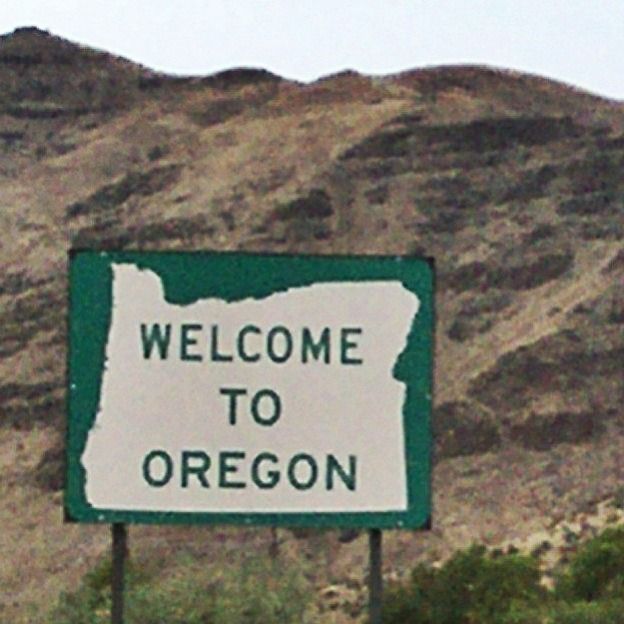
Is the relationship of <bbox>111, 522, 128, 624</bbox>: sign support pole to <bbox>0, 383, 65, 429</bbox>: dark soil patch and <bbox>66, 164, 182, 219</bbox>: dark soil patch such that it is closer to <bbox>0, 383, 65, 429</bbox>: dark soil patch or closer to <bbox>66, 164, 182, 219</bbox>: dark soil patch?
<bbox>0, 383, 65, 429</bbox>: dark soil patch

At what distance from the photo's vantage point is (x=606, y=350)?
50969 millimetres

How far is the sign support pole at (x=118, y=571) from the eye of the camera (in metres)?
6.23

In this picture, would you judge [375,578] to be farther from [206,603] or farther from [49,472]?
[49,472]

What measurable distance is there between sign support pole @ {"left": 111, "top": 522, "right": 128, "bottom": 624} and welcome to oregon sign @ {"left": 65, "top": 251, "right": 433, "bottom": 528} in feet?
0.86

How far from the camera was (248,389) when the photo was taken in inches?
233

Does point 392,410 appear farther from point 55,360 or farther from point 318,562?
point 55,360

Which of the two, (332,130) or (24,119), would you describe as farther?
(24,119)

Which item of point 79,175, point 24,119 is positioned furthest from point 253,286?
point 24,119

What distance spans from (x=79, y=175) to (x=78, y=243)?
5123 millimetres

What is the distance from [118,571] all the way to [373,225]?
2087 inches

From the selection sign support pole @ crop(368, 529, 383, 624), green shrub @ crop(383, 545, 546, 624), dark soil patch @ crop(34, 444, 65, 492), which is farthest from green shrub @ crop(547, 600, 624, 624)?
dark soil patch @ crop(34, 444, 65, 492)

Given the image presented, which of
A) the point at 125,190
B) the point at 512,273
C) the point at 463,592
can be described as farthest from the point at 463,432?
the point at 463,592

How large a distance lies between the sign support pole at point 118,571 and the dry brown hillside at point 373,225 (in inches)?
1266

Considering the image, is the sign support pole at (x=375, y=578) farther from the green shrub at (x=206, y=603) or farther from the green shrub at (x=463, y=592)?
the green shrub at (x=463, y=592)
